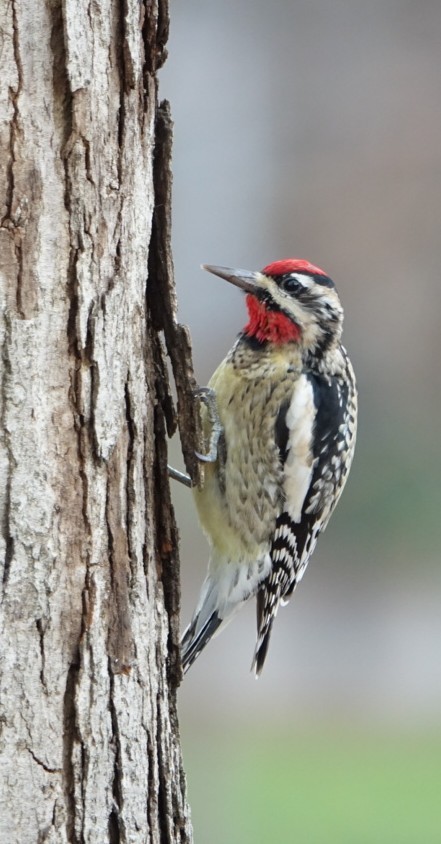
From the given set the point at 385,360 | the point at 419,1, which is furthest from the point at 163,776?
the point at 419,1

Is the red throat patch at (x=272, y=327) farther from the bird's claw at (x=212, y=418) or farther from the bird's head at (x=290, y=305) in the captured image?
the bird's claw at (x=212, y=418)

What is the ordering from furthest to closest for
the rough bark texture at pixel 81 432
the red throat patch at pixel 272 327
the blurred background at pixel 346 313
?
the blurred background at pixel 346 313 → the red throat patch at pixel 272 327 → the rough bark texture at pixel 81 432

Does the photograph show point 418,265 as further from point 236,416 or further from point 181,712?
point 236,416

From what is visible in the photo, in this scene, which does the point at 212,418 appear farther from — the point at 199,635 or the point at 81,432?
the point at 81,432

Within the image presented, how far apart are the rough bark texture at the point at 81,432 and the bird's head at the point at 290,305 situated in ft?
3.69

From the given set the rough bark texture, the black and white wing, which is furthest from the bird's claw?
the rough bark texture

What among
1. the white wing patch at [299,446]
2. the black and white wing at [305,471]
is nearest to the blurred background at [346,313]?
the black and white wing at [305,471]

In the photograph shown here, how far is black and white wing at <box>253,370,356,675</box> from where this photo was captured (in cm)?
320

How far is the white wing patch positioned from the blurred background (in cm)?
276

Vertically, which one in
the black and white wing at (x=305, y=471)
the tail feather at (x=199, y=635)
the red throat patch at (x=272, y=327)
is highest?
the red throat patch at (x=272, y=327)

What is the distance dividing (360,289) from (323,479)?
4054 mm

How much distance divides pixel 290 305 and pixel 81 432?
142cm

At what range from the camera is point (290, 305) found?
3.29 metres

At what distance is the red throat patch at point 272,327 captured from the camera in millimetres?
3262
